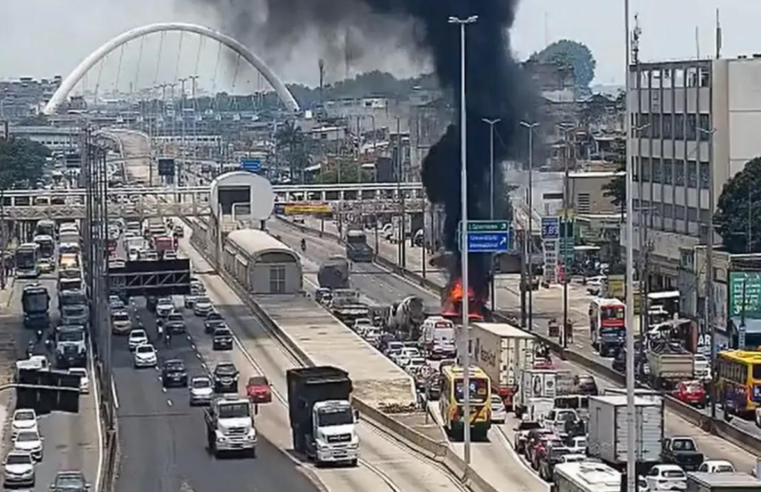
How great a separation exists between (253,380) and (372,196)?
6213 centimetres

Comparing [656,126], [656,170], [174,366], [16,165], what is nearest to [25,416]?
[174,366]

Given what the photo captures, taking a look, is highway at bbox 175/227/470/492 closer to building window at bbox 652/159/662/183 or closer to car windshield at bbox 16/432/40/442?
car windshield at bbox 16/432/40/442

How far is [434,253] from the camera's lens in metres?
89.2

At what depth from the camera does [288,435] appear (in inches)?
1700

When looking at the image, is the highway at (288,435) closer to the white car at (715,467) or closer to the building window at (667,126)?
the white car at (715,467)

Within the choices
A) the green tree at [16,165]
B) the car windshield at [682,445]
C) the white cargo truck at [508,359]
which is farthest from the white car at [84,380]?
the green tree at [16,165]

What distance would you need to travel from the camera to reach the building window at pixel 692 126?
72.4m

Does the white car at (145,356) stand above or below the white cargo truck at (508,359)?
below

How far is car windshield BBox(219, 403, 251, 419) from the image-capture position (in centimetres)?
4022

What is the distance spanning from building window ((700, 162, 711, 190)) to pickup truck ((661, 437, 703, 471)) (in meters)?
35.7

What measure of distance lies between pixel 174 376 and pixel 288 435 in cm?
1041

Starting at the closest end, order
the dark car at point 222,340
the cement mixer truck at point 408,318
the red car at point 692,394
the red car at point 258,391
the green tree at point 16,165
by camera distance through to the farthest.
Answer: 1. the red car at point 692,394
2. the red car at point 258,391
3. the dark car at point 222,340
4. the cement mixer truck at point 408,318
5. the green tree at point 16,165

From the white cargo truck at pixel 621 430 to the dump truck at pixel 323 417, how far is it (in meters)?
4.91

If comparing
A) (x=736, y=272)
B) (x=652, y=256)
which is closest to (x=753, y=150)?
(x=652, y=256)
